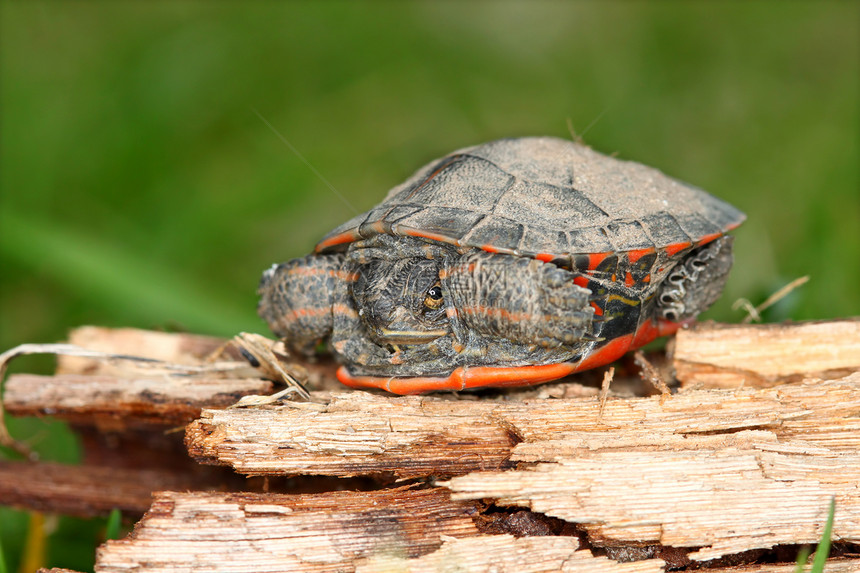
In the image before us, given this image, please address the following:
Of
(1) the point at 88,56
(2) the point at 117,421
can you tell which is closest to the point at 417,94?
(1) the point at 88,56

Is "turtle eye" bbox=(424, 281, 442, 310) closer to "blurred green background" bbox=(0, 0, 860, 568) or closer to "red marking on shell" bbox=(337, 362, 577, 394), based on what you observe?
"red marking on shell" bbox=(337, 362, 577, 394)

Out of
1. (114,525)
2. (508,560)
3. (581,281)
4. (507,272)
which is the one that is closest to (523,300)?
(507,272)

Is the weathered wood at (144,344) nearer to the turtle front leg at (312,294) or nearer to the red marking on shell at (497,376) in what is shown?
the turtle front leg at (312,294)

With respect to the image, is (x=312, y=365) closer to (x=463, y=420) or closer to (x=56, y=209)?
(x=463, y=420)

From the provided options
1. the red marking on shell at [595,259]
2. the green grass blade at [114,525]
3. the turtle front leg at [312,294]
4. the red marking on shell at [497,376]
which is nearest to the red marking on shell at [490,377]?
the red marking on shell at [497,376]

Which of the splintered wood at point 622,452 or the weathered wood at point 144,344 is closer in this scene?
the splintered wood at point 622,452

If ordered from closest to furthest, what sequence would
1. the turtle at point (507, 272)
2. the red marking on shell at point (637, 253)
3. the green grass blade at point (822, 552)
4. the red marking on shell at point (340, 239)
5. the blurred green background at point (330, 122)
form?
the green grass blade at point (822, 552)
the turtle at point (507, 272)
the red marking on shell at point (637, 253)
the red marking on shell at point (340, 239)
the blurred green background at point (330, 122)
